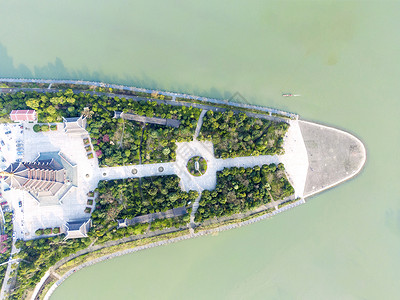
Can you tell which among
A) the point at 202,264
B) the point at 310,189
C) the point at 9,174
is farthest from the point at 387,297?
the point at 9,174

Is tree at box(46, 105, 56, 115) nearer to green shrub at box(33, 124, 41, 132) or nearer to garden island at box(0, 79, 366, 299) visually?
garden island at box(0, 79, 366, 299)

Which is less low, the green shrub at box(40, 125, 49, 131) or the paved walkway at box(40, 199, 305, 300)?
the green shrub at box(40, 125, 49, 131)

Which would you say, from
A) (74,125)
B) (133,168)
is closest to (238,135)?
(133,168)

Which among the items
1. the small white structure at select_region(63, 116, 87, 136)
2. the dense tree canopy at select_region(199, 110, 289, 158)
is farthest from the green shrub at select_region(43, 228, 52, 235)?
the dense tree canopy at select_region(199, 110, 289, 158)

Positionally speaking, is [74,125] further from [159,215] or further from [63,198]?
[159,215]

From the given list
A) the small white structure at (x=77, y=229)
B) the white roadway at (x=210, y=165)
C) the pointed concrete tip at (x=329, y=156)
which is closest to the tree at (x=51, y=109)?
the white roadway at (x=210, y=165)

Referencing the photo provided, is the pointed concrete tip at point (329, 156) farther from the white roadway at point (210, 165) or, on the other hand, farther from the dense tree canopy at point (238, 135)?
the dense tree canopy at point (238, 135)
